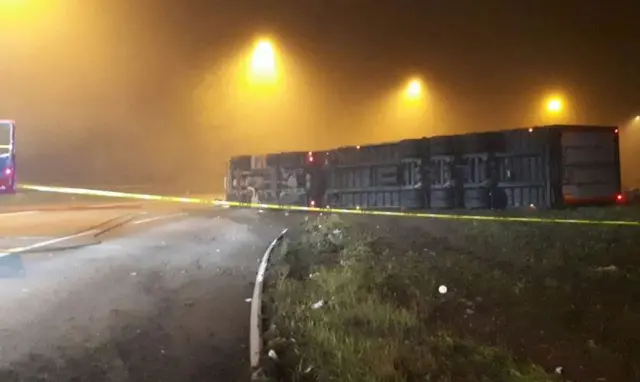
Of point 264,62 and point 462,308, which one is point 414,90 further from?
point 462,308

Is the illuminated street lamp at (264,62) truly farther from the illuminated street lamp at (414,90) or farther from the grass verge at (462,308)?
the grass verge at (462,308)

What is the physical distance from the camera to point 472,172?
20859mm

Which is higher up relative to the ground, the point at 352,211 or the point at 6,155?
the point at 6,155

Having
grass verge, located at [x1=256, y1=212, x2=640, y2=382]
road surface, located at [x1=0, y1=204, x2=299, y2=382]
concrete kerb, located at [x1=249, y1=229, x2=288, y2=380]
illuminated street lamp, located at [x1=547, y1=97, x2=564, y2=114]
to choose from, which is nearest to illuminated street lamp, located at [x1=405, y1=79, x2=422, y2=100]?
illuminated street lamp, located at [x1=547, y1=97, x2=564, y2=114]

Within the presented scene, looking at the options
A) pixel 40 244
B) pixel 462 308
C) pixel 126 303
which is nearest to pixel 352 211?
pixel 40 244

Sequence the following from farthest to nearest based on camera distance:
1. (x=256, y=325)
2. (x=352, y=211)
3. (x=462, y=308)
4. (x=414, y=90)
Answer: (x=414, y=90)
(x=352, y=211)
(x=462, y=308)
(x=256, y=325)

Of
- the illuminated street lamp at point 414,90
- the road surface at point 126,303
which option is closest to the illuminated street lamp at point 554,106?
the illuminated street lamp at point 414,90

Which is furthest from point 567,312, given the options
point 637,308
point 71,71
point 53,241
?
point 71,71

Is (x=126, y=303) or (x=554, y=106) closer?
(x=126, y=303)

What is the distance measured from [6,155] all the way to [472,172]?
1863 centimetres

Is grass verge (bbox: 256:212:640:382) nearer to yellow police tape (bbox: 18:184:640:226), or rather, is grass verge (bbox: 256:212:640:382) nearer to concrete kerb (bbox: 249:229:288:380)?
concrete kerb (bbox: 249:229:288:380)

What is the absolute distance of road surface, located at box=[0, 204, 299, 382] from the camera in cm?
635

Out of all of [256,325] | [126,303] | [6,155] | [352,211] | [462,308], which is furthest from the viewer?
[6,155]

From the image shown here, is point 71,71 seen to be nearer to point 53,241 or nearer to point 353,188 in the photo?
point 353,188
